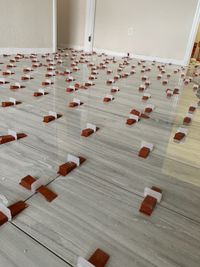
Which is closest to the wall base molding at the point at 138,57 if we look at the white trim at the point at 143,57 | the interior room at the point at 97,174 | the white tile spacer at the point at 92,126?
the white trim at the point at 143,57

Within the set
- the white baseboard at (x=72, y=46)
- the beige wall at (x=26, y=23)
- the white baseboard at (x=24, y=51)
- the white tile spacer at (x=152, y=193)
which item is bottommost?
the white tile spacer at (x=152, y=193)

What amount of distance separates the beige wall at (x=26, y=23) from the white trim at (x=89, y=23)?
1.22 m

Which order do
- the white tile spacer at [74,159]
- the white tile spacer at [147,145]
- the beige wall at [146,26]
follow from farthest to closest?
1. the beige wall at [146,26]
2. the white tile spacer at [147,145]
3. the white tile spacer at [74,159]

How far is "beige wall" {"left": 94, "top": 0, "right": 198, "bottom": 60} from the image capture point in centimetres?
439

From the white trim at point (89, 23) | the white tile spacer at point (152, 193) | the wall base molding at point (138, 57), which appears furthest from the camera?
the white trim at point (89, 23)

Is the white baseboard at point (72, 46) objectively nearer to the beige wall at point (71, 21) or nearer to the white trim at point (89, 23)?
the beige wall at point (71, 21)

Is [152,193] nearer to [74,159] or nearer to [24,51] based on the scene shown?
[74,159]

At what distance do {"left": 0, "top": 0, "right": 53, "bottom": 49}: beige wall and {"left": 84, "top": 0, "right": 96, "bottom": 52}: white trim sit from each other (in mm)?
1221

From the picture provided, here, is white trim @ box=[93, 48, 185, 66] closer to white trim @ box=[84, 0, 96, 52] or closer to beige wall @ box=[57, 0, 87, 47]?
white trim @ box=[84, 0, 96, 52]

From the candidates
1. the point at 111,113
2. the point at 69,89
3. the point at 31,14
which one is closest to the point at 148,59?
the point at 31,14

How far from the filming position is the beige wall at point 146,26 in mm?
4391

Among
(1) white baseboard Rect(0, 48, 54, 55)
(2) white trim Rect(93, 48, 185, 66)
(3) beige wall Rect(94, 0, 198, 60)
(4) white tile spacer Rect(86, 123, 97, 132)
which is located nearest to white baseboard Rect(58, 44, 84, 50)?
(2) white trim Rect(93, 48, 185, 66)

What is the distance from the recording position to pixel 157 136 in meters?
1.29

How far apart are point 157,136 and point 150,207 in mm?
618
